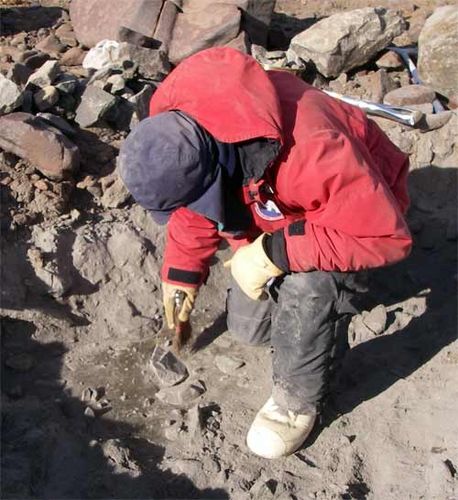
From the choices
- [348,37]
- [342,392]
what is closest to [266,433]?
[342,392]

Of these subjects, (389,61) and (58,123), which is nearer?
(58,123)

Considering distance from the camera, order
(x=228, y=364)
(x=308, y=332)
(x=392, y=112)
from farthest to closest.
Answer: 1. (x=392, y=112)
2. (x=228, y=364)
3. (x=308, y=332)

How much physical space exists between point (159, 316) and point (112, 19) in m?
2.00

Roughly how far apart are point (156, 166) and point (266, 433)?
1.10 metres

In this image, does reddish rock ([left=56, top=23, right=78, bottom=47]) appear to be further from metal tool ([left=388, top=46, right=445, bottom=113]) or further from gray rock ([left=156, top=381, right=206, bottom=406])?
gray rock ([left=156, top=381, right=206, bottom=406])

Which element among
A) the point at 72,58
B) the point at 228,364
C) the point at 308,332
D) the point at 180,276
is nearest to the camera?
the point at 308,332

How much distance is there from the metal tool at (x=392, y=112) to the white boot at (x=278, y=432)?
1.85 meters

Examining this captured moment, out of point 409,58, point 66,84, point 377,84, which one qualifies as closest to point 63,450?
point 66,84

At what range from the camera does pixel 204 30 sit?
15.6 ft

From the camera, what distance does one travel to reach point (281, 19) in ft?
18.3

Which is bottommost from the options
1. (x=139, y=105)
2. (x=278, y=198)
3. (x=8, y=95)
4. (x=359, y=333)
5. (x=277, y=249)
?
(x=359, y=333)

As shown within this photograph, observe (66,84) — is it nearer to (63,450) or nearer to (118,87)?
(118,87)

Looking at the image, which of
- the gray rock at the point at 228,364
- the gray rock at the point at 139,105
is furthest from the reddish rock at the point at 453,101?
the gray rock at the point at 228,364

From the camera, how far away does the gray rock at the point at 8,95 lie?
12.3ft
